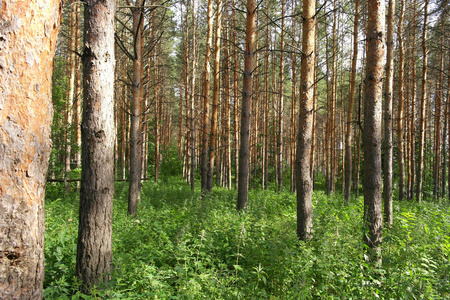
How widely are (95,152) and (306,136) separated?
346cm

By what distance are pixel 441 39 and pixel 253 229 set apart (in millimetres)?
15913

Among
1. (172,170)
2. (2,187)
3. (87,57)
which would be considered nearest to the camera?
(2,187)

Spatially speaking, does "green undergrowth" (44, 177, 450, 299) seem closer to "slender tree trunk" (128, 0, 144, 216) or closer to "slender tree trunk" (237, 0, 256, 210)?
"slender tree trunk" (128, 0, 144, 216)

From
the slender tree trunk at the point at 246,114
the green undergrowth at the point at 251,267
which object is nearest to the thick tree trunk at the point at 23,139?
the green undergrowth at the point at 251,267

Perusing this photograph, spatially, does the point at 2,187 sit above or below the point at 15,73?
below

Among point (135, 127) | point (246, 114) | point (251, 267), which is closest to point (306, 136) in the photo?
point (251, 267)

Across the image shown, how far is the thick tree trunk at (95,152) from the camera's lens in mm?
2834

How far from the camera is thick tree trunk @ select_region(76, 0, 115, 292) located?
2834mm

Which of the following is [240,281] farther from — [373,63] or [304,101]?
[373,63]

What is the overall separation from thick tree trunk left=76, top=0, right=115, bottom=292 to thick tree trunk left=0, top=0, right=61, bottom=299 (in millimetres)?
1321

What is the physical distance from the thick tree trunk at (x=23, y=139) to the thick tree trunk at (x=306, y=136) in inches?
157

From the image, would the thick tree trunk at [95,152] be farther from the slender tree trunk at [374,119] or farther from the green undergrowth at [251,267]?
the slender tree trunk at [374,119]

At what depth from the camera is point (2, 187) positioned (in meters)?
1.33

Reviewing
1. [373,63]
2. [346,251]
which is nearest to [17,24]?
[346,251]
